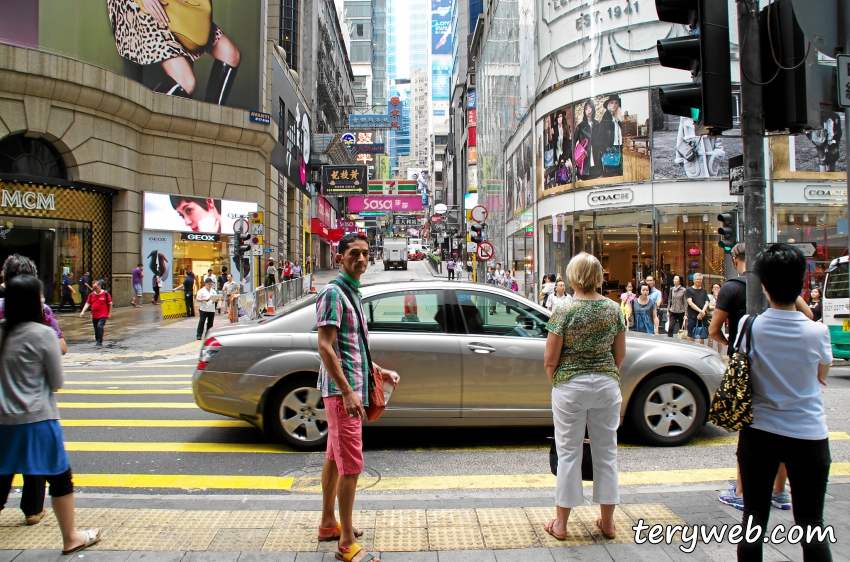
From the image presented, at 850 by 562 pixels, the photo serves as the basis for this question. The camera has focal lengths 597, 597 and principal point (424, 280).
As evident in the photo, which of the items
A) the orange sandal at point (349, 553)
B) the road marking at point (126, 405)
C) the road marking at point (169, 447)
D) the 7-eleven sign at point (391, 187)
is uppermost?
the 7-eleven sign at point (391, 187)

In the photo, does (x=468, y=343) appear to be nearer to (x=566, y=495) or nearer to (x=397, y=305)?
(x=397, y=305)

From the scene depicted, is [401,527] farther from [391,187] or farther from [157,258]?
[391,187]

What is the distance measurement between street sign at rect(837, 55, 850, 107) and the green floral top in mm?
2371

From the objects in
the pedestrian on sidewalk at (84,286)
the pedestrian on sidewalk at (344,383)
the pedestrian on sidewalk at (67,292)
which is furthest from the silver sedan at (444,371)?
the pedestrian on sidewalk at (67,292)

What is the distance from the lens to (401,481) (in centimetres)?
505

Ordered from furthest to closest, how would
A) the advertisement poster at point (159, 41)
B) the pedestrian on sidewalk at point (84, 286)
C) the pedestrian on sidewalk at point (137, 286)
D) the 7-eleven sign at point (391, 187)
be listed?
the 7-eleven sign at point (391, 187) < the pedestrian on sidewalk at point (137, 286) < the pedestrian on sidewalk at point (84, 286) < the advertisement poster at point (159, 41)

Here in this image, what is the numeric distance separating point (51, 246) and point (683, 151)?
24874 mm

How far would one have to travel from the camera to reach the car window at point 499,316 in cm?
598

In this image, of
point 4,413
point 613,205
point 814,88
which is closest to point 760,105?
point 814,88

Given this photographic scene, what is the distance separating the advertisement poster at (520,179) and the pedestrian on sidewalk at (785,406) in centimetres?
2736

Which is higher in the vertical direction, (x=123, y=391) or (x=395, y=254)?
(x=395, y=254)

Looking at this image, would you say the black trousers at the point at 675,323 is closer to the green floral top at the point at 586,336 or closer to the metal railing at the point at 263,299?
the green floral top at the point at 586,336

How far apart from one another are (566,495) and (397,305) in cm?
284

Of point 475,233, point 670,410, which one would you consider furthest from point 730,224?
point 475,233
